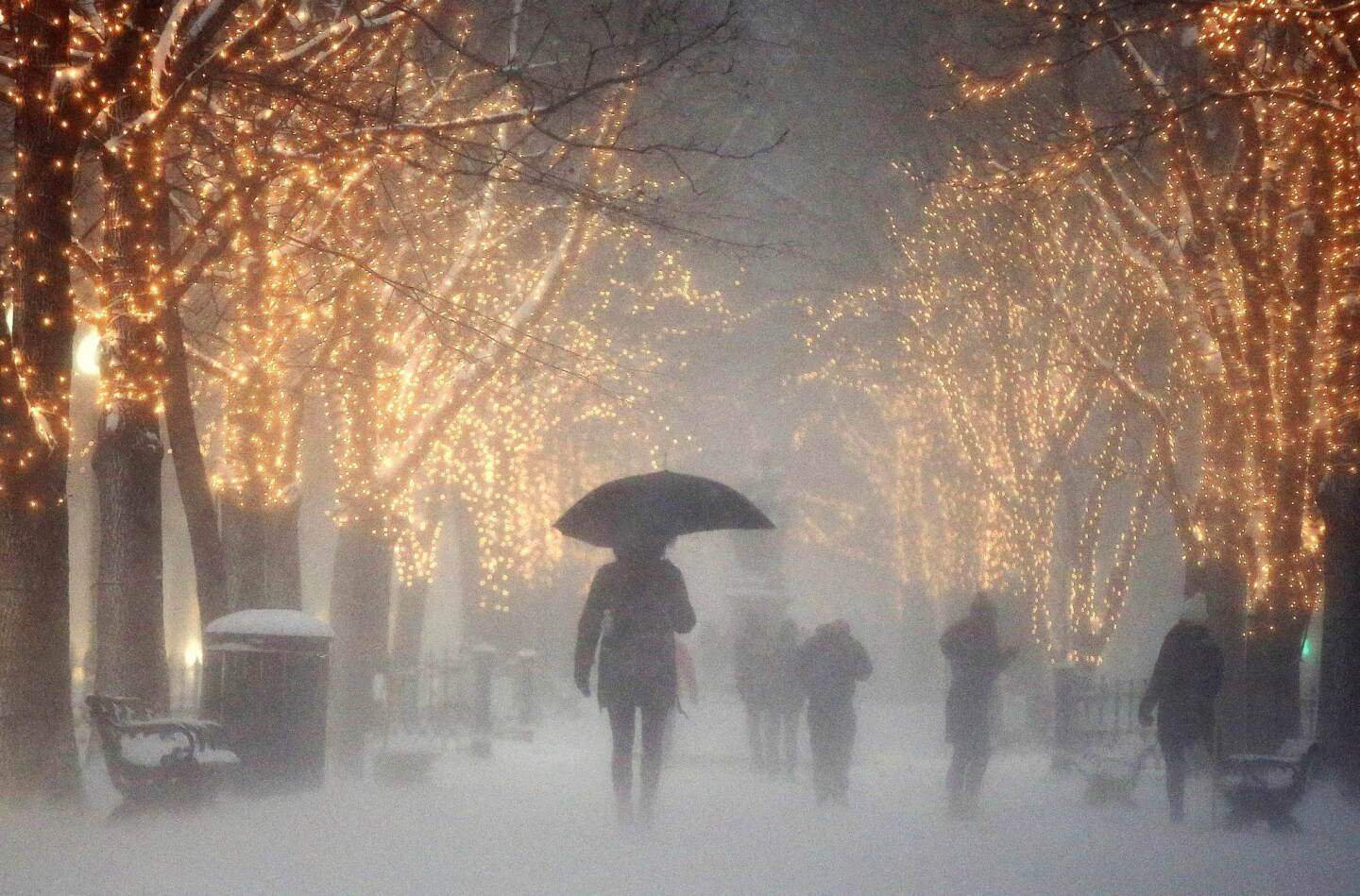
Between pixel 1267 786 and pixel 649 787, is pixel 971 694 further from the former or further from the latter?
pixel 649 787

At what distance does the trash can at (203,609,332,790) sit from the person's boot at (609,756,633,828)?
8.02 ft

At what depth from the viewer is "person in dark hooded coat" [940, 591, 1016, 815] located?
42.7ft

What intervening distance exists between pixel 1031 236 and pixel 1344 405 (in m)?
8.40

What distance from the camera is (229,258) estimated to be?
14.1 m

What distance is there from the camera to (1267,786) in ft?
35.9

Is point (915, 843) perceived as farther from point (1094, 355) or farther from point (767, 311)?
point (767, 311)

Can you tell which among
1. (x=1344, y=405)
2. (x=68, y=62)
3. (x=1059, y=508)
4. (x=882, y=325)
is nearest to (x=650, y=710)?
(x=68, y=62)

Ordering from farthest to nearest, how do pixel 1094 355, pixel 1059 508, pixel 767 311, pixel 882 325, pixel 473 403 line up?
pixel 767 311 < pixel 882 325 < pixel 1059 508 < pixel 473 403 < pixel 1094 355

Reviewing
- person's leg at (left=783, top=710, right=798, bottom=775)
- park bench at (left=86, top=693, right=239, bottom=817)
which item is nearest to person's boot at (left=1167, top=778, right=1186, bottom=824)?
person's leg at (left=783, top=710, right=798, bottom=775)

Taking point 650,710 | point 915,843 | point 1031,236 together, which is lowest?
point 915,843

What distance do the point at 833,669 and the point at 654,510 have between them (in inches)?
143

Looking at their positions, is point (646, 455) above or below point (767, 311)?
below

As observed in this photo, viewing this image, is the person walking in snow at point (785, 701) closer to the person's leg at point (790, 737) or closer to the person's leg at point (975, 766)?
the person's leg at point (790, 737)

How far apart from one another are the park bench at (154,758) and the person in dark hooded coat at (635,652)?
2331mm
